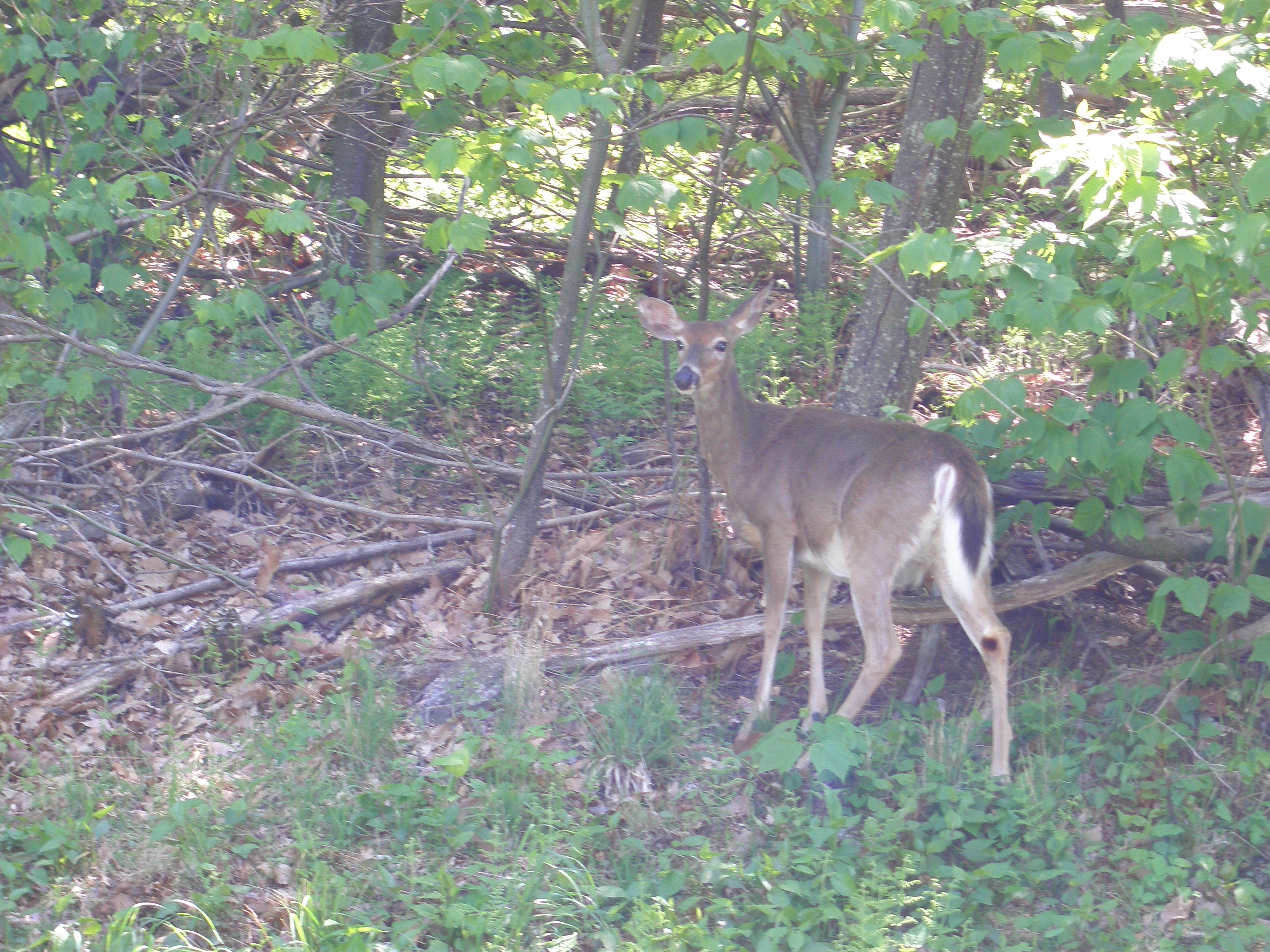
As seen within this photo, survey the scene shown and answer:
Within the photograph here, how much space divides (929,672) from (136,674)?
12.8 feet

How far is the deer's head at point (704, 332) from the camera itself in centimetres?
570

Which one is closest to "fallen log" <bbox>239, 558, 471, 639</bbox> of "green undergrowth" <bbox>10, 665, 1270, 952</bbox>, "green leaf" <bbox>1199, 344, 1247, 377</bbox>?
"green undergrowth" <bbox>10, 665, 1270, 952</bbox>

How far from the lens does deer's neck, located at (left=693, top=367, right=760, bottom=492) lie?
571cm

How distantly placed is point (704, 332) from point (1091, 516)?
6.72 feet

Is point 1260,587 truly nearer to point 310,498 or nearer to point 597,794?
point 597,794

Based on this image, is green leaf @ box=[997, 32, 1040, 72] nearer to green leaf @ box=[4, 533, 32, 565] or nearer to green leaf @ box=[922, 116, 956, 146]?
green leaf @ box=[922, 116, 956, 146]

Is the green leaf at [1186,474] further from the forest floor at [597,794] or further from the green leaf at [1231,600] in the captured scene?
the forest floor at [597,794]

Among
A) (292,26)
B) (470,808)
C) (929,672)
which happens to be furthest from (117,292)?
Result: (929,672)

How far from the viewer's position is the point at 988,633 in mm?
4918

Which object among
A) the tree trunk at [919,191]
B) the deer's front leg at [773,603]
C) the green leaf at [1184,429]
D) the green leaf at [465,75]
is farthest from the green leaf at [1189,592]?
the green leaf at [465,75]

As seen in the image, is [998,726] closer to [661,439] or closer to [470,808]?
[470,808]

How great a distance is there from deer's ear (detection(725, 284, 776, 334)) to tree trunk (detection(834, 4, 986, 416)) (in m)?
0.56

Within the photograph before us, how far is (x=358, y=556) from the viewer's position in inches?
256

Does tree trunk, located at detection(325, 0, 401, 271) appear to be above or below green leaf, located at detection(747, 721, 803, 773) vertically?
above
